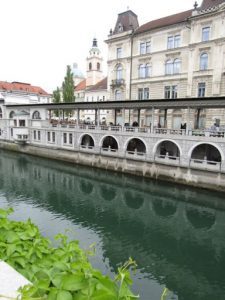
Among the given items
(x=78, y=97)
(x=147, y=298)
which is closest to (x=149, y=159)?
(x=147, y=298)

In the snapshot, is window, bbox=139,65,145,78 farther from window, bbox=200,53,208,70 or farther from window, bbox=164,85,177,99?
window, bbox=200,53,208,70

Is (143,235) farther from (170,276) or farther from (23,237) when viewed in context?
(23,237)

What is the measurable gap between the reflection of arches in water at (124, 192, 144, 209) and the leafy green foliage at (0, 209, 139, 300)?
58.4 feet

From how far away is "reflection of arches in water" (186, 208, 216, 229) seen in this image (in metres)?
17.8

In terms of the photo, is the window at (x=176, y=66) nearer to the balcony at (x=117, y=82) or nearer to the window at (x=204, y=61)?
the window at (x=204, y=61)

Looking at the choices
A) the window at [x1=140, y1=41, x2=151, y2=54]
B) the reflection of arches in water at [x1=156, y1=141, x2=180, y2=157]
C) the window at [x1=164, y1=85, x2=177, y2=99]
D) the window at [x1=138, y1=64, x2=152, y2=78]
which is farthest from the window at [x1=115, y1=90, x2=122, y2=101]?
the reflection of arches in water at [x1=156, y1=141, x2=180, y2=157]

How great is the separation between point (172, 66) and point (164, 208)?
26232 mm

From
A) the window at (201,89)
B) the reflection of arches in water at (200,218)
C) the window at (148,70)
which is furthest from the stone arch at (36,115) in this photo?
the reflection of arches in water at (200,218)

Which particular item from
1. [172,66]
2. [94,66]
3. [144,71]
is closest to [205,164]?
[172,66]

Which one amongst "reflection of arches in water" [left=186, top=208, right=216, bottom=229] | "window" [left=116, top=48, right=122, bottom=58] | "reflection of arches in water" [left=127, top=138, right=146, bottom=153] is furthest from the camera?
"window" [left=116, top=48, right=122, bottom=58]

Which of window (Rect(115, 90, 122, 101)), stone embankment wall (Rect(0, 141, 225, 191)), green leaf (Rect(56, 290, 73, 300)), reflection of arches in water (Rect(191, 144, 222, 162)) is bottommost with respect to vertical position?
stone embankment wall (Rect(0, 141, 225, 191))

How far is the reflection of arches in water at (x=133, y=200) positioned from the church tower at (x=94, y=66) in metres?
60.4

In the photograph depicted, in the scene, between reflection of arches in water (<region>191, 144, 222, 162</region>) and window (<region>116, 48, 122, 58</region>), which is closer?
reflection of arches in water (<region>191, 144, 222, 162</region>)

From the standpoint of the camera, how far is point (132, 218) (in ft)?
61.5
